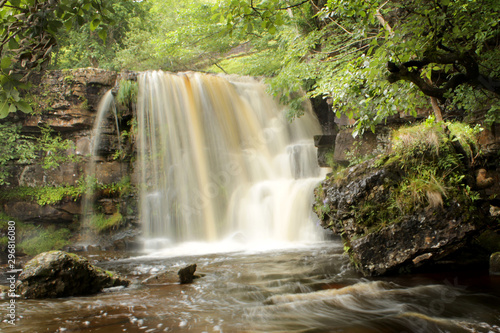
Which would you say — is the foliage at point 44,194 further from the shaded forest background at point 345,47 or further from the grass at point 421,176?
the grass at point 421,176

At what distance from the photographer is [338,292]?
4.49m

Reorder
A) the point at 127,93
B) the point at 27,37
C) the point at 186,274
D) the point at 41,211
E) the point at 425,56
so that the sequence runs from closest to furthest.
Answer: the point at 27,37
the point at 425,56
the point at 186,274
the point at 41,211
the point at 127,93

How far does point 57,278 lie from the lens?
4.88 metres

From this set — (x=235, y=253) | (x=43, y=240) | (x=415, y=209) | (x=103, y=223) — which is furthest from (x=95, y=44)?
(x=415, y=209)

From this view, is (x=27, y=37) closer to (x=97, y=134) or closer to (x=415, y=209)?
(x=415, y=209)

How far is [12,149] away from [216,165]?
23.0 ft

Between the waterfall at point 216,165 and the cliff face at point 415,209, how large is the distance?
442 centimetres

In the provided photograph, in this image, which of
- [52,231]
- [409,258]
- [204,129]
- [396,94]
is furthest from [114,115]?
[409,258]

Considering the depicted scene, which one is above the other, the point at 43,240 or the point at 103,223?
the point at 103,223

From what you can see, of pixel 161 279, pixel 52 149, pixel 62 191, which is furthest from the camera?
pixel 52 149

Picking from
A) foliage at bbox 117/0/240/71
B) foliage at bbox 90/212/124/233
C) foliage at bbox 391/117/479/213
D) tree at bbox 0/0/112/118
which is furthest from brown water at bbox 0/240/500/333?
foliage at bbox 117/0/240/71

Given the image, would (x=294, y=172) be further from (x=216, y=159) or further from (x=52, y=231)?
(x=52, y=231)

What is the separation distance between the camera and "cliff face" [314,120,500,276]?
4.68m

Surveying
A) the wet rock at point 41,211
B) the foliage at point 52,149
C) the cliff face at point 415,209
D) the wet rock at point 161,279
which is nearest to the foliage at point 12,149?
the foliage at point 52,149
